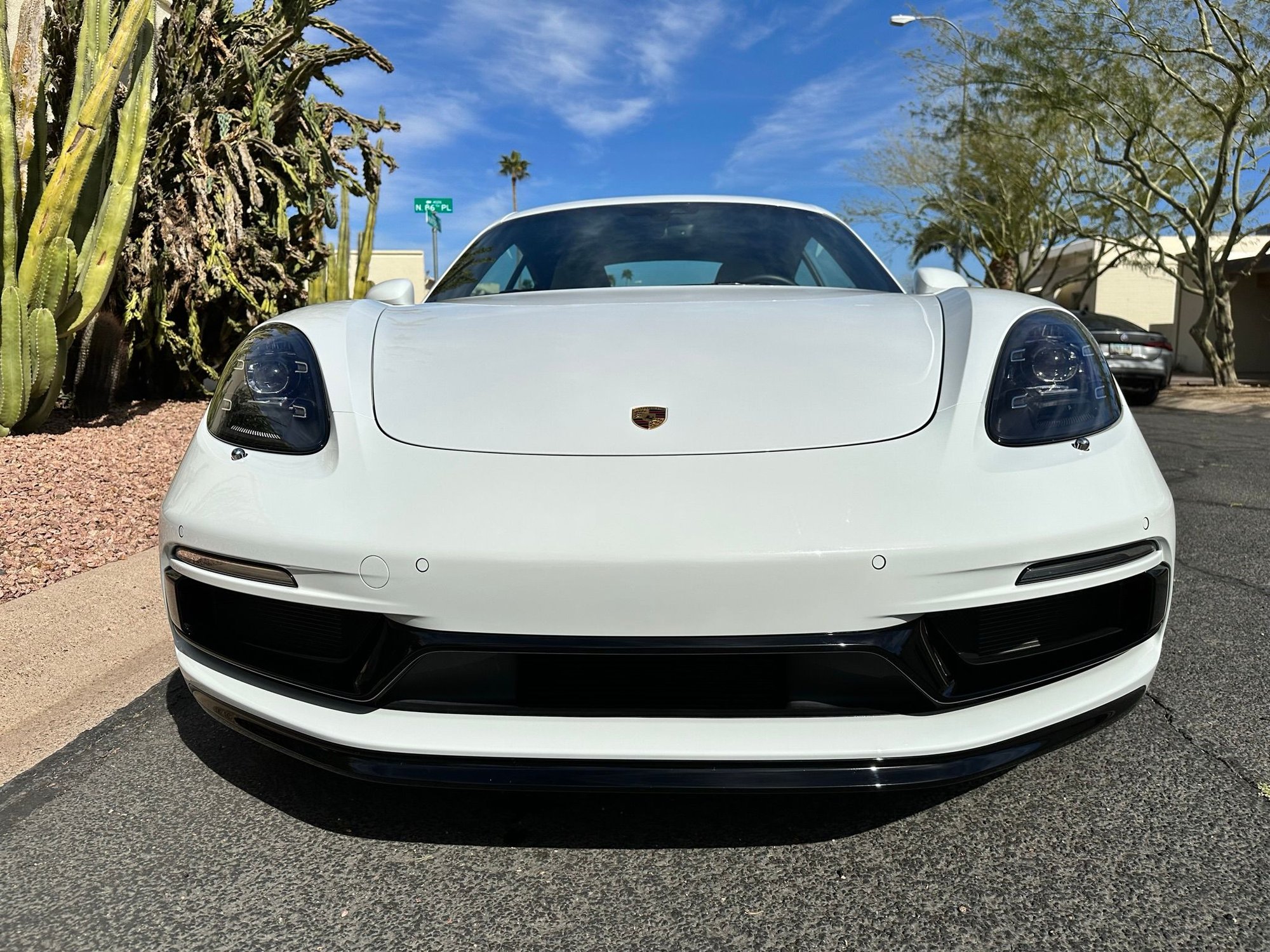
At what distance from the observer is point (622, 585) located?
1.31 meters

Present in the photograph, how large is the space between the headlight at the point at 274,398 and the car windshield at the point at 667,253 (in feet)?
3.09

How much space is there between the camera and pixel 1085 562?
142 centimetres

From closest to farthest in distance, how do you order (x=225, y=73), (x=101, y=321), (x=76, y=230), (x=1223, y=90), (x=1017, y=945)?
(x=1017, y=945) → (x=76, y=230) → (x=101, y=321) → (x=225, y=73) → (x=1223, y=90)

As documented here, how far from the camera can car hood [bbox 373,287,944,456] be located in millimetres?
1525

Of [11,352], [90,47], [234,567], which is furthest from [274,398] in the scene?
[90,47]

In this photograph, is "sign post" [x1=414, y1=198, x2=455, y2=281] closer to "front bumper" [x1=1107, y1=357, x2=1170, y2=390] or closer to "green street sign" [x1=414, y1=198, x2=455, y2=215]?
"green street sign" [x1=414, y1=198, x2=455, y2=215]

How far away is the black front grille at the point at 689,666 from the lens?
4.37 ft

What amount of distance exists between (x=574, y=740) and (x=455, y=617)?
0.26m

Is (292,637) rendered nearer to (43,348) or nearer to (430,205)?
(43,348)

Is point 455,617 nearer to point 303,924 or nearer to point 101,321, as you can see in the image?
point 303,924

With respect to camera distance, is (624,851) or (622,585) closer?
(622,585)

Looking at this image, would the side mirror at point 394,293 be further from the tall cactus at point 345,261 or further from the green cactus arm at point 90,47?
the tall cactus at point 345,261

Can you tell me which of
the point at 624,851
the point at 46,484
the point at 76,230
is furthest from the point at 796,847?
the point at 76,230

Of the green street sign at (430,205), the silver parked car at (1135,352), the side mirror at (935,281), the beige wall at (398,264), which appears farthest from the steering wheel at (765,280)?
the beige wall at (398,264)
